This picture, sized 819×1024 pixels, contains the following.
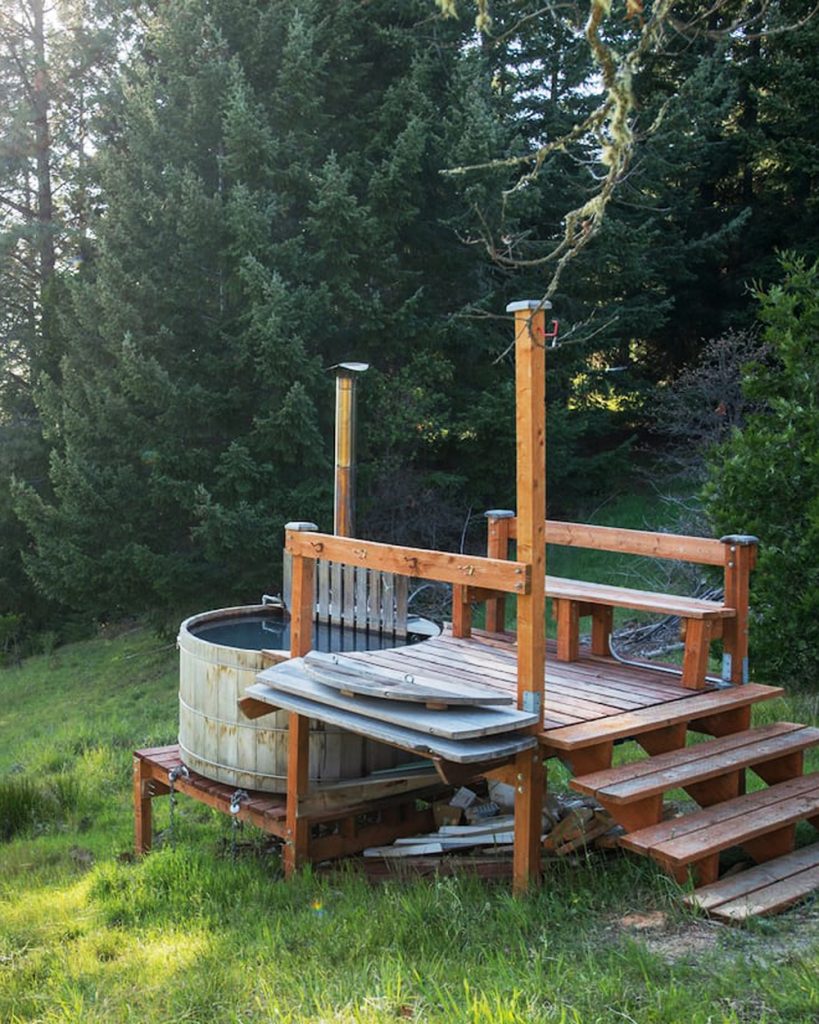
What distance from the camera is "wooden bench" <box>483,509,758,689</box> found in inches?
205

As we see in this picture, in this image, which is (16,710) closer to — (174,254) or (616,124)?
(174,254)

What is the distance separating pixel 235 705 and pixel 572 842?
2.08m

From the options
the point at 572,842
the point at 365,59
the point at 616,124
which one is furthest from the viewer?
the point at 365,59

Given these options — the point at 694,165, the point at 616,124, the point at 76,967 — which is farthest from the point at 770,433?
the point at 694,165

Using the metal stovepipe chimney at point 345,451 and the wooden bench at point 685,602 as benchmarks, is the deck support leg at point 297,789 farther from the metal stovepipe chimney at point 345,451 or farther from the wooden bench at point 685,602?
the metal stovepipe chimney at point 345,451

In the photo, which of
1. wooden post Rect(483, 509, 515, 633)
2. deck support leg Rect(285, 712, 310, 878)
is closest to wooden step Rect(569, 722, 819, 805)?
deck support leg Rect(285, 712, 310, 878)

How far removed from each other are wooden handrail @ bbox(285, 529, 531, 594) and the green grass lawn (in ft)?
4.37

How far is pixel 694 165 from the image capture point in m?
17.3

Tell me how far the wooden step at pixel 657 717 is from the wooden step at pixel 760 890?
709mm

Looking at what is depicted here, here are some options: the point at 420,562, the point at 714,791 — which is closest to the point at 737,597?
the point at 714,791

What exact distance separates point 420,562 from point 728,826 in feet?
5.82

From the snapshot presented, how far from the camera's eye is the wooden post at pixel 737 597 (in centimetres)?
529

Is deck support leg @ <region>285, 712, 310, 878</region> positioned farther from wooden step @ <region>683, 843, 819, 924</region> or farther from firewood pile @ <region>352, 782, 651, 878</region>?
wooden step @ <region>683, 843, 819, 924</region>

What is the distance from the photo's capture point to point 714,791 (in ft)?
15.4
